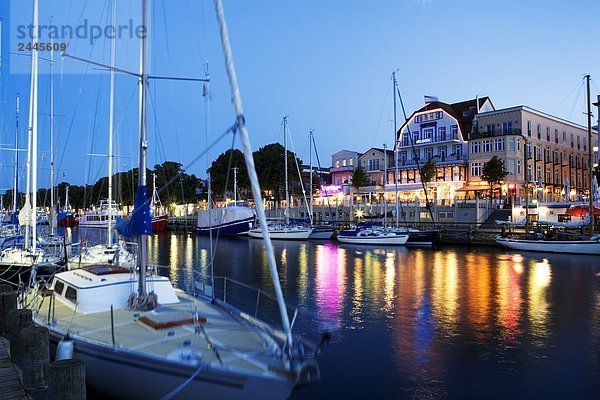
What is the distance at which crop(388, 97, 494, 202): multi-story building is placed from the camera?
78.1m

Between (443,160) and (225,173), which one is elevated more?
(443,160)

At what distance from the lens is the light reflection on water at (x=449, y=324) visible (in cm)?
1246

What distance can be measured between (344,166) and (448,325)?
272ft

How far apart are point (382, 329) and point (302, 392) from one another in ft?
21.2

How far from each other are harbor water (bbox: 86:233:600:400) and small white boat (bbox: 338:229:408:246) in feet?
49.9

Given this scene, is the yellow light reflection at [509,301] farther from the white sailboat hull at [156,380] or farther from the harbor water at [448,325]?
the white sailboat hull at [156,380]

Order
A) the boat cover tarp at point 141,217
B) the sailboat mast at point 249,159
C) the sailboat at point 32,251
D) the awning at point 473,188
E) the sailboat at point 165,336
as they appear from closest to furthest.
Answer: the sailboat mast at point 249,159
the sailboat at point 165,336
the boat cover tarp at point 141,217
the sailboat at point 32,251
the awning at point 473,188

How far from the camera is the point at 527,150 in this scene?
241 ft

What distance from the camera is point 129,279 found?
1250cm

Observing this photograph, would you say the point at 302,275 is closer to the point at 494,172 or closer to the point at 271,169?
the point at 494,172

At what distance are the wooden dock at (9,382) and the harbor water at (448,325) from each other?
5058 millimetres

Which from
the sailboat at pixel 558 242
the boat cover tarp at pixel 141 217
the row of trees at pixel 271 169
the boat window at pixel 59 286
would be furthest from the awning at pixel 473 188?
the boat cover tarp at pixel 141 217

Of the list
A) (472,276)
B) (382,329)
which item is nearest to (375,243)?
(472,276)

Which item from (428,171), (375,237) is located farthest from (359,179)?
(375,237)
